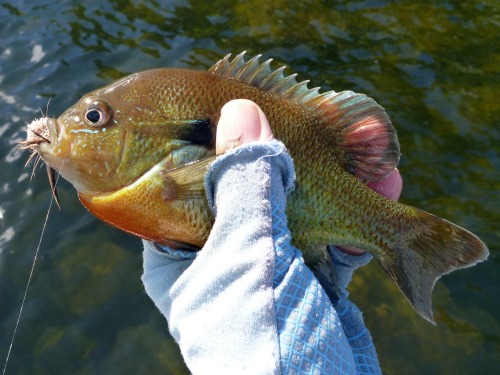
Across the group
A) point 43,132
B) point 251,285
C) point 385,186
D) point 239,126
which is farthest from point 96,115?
point 385,186

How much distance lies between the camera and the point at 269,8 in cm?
719

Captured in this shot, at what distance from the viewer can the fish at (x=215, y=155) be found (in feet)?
7.30

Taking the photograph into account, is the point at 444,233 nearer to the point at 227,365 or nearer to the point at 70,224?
the point at 227,365

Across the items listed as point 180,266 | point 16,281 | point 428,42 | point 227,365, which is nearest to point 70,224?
point 16,281

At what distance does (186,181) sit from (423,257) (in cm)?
116

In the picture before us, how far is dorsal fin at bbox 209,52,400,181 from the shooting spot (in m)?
2.42

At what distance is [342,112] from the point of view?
2.46 m

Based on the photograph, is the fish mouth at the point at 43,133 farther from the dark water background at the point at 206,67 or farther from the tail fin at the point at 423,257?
the dark water background at the point at 206,67

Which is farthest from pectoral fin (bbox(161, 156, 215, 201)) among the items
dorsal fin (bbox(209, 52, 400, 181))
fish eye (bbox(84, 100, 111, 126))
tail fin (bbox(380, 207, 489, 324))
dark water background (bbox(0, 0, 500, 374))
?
dark water background (bbox(0, 0, 500, 374))

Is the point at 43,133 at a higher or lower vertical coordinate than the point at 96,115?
lower

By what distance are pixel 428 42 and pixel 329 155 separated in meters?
4.87

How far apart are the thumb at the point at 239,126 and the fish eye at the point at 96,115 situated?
0.54 metres

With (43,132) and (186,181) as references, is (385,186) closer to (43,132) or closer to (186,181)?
(186,181)

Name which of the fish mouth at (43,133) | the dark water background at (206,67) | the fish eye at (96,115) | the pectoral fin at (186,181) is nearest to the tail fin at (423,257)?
the pectoral fin at (186,181)
